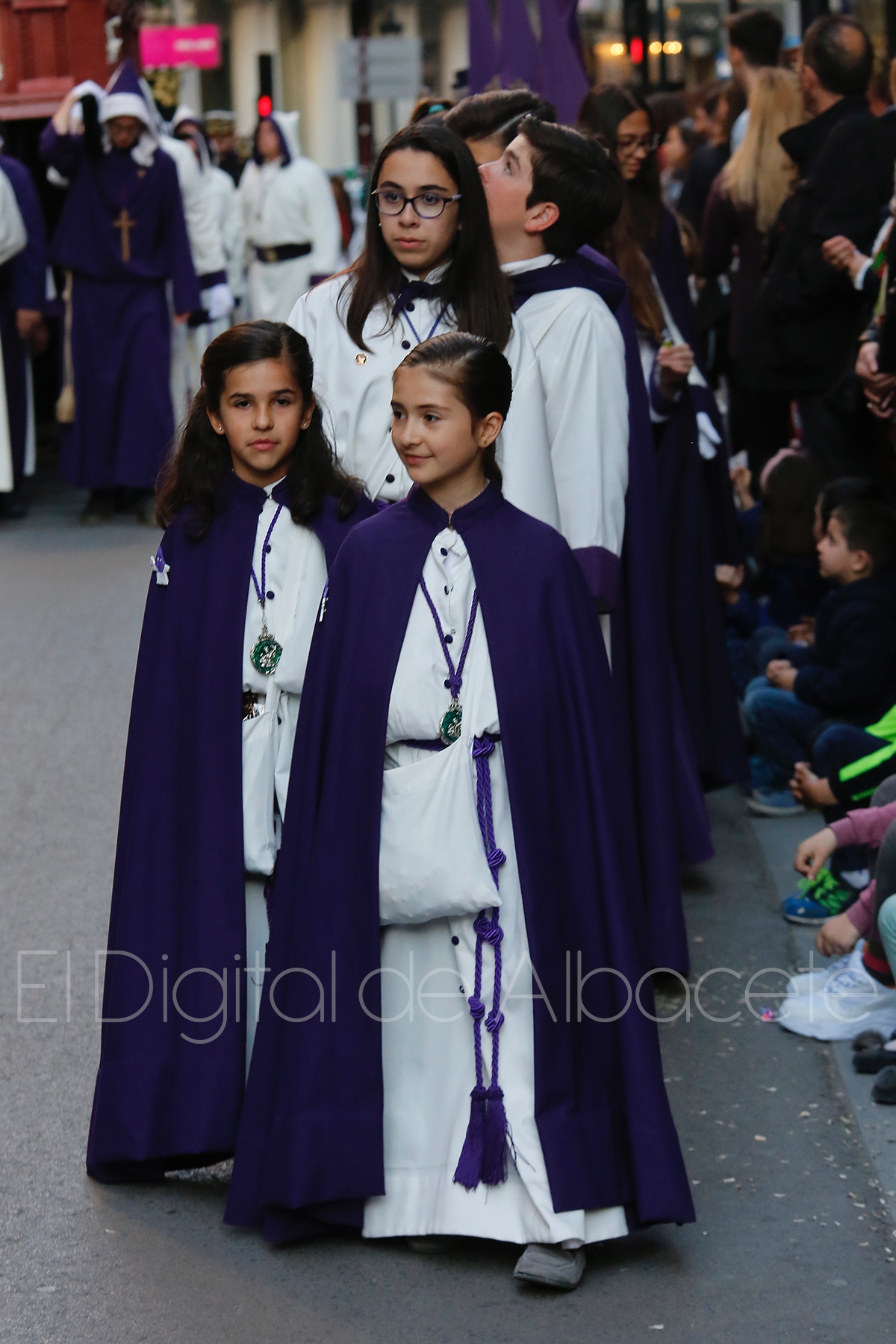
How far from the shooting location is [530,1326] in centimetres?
370

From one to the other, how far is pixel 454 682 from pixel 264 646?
523 mm

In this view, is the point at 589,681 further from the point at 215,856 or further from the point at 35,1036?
the point at 35,1036

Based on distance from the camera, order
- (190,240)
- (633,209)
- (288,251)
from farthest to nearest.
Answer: (288,251) < (190,240) < (633,209)

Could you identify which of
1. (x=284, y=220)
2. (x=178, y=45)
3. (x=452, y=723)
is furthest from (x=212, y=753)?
(x=178, y=45)

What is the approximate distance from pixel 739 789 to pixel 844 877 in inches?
61.9

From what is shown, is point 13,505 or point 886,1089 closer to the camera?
point 886,1089

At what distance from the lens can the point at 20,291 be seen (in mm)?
12602

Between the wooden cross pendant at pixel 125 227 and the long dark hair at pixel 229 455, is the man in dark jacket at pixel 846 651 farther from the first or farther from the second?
the wooden cross pendant at pixel 125 227

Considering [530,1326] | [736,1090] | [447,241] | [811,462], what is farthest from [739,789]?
[530,1326]

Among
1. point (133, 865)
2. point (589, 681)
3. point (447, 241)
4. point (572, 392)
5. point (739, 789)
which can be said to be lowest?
point (739, 789)

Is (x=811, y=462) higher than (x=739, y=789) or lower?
higher

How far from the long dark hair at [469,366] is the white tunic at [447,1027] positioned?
242 mm

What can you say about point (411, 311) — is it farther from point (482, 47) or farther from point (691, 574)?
point (482, 47)

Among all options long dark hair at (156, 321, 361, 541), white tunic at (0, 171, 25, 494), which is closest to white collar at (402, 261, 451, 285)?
Result: long dark hair at (156, 321, 361, 541)
